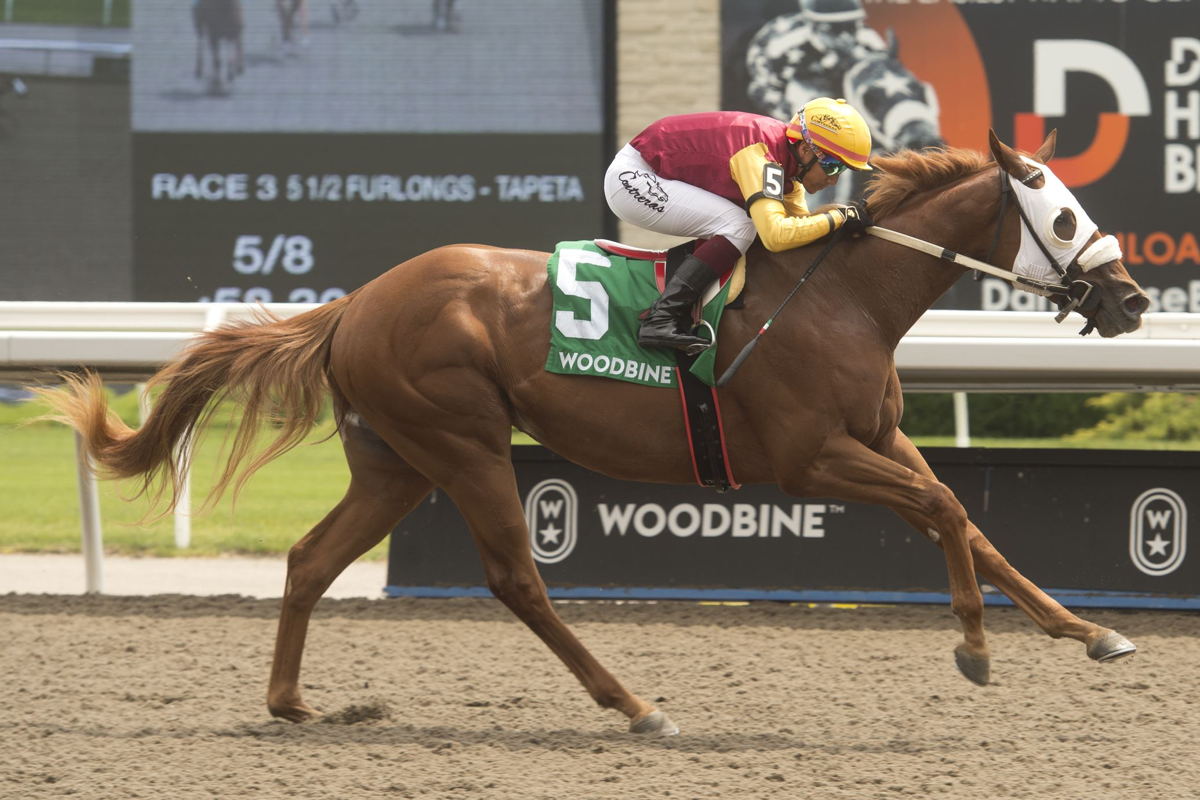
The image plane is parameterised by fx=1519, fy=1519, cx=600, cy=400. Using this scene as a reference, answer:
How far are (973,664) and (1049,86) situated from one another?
123 inches

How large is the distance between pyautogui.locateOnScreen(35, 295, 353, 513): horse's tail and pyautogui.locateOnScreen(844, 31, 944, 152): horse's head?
2727 millimetres

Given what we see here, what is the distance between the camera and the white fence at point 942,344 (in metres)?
5.78

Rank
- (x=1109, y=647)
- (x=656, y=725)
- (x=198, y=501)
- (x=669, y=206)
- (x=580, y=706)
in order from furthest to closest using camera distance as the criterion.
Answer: (x=198, y=501)
(x=580, y=706)
(x=669, y=206)
(x=656, y=725)
(x=1109, y=647)

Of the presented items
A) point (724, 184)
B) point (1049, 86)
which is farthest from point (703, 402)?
point (1049, 86)

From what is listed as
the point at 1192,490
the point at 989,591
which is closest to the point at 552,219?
the point at 989,591

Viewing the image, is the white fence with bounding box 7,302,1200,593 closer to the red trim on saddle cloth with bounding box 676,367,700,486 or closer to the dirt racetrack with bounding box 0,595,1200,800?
the dirt racetrack with bounding box 0,595,1200,800

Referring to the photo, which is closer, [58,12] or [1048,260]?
[1048,260]

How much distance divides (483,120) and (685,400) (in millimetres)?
2607

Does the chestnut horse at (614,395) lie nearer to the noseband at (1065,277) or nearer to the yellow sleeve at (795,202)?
the noseband at (1065,277)

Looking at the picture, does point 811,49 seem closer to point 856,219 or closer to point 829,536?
point 829,536

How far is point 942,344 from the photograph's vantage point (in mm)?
5809

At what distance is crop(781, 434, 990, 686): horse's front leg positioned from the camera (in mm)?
4105

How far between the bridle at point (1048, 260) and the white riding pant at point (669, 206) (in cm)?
42

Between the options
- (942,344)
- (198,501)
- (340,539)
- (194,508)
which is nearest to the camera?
(340,539)
